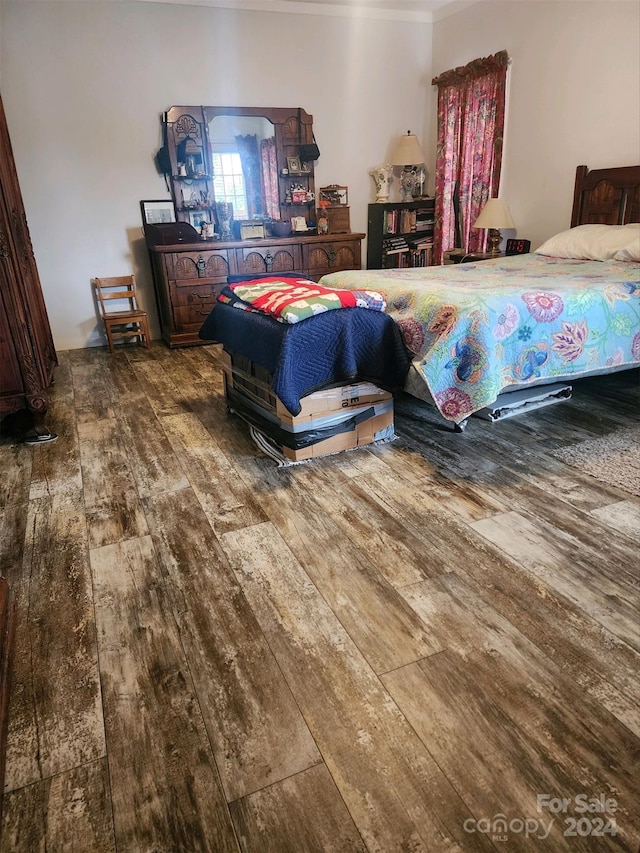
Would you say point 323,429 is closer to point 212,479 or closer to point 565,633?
point 212,479

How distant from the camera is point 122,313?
4.93 meters

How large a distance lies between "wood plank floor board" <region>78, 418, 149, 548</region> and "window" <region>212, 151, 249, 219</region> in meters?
2.97

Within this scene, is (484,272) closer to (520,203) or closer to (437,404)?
(437,404)

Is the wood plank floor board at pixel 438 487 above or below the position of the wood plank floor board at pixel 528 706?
above

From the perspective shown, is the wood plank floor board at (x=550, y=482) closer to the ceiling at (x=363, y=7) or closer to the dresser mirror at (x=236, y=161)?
the dresser mirror at (x=236, y=161)

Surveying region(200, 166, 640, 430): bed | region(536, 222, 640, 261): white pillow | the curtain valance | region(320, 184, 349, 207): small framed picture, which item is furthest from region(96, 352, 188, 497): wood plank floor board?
the curtain valance

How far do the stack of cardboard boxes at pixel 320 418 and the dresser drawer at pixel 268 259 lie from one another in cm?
232

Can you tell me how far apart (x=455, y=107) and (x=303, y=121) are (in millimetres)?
1480

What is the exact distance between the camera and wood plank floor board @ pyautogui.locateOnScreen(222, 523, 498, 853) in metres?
1.05

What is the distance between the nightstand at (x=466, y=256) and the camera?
15.5 ft

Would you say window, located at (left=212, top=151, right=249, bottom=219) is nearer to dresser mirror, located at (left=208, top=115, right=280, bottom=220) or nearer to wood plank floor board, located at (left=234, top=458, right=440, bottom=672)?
dresser mirror, located at (left=208, top=115, right=280, bottom=220)

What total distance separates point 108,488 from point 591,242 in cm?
347

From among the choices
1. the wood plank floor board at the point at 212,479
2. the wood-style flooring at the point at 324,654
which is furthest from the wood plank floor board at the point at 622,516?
the wood plank floor board at the point at 212,479

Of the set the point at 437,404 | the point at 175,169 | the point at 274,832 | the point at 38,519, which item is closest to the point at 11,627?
the point at 38,519
